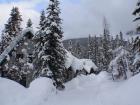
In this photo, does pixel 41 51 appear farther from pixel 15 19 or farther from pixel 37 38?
pixel 15 19

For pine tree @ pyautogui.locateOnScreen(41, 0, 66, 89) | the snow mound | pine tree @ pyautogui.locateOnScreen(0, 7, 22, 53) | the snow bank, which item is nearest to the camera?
the snow mound

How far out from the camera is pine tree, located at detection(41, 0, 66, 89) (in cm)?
3438

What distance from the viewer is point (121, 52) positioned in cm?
4781

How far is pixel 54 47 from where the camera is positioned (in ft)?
114

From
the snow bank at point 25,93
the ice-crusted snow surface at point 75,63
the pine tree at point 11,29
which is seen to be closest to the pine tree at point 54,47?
the ice-crusted snow surface at point 75,63

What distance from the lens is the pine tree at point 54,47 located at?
34375 millimetres

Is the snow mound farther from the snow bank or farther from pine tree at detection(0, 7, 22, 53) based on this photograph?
pine tree at detection(0, 7, 22, 53)

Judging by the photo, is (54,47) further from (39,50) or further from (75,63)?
(75,63)

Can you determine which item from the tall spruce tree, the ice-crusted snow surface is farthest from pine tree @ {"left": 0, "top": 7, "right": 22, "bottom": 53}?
the ice-crusted snow surface

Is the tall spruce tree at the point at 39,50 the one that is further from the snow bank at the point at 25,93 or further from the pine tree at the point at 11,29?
the snow bank at the point at 25,93

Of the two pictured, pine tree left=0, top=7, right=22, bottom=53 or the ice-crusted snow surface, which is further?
the ice-crusted snow surface

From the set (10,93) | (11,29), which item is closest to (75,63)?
(11,29)

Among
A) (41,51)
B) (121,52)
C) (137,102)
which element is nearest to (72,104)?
(137,102)

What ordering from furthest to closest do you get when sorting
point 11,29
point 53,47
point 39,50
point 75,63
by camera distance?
1. point 75,63
2. point 11,29
3. point 39,50
4. point 53,47
